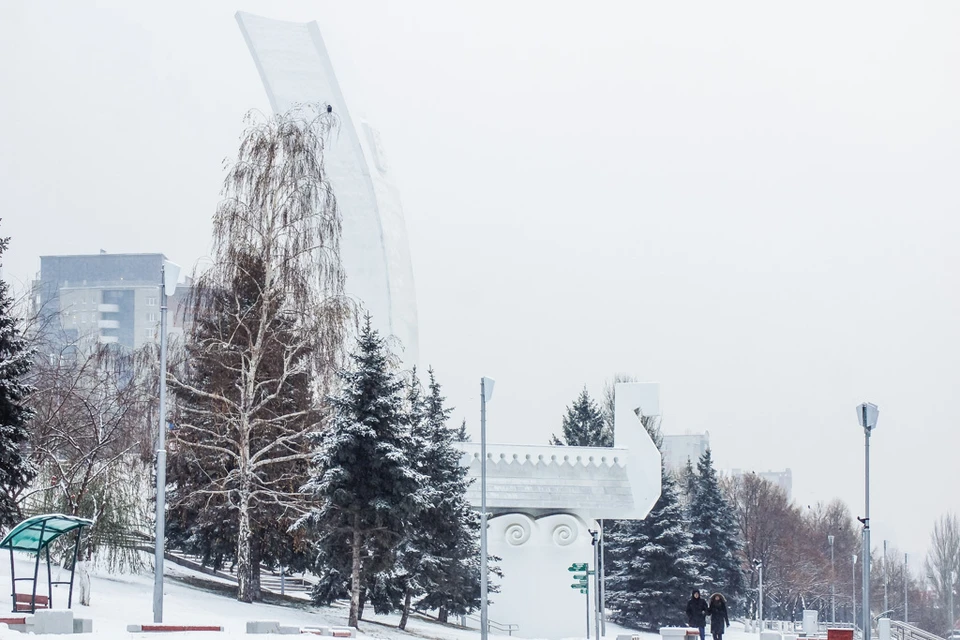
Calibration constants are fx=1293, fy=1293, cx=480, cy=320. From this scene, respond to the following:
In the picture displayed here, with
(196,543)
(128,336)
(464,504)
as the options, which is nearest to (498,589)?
(464,504)

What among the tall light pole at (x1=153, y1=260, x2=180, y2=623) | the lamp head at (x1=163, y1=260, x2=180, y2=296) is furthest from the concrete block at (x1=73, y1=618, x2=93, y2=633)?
the lamp head at (x1=163, y1=260, x2=180, y2=296)

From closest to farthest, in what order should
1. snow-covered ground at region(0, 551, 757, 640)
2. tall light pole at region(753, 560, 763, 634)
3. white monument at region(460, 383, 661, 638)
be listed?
snow-covered ground at region(0, 551, 757, 640), white monument at region(460, 383, 661, 638), tall light pole at region(753, 560, 763, 634)

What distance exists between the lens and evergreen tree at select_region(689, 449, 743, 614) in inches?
2096

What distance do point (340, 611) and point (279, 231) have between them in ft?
32.9

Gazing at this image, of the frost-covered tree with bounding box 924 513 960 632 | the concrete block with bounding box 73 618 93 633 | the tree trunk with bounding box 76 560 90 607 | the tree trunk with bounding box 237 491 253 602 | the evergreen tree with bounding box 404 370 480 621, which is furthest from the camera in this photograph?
the frost-covered tree with bounding box 924 513 960 632

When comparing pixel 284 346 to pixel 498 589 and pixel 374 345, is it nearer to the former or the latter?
pixel 374 345

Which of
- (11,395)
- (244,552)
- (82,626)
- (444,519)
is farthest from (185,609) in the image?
(444,519)

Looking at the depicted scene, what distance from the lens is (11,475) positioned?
22.1 metres

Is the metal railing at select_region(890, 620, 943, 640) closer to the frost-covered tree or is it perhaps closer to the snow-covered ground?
the snow-covered ground

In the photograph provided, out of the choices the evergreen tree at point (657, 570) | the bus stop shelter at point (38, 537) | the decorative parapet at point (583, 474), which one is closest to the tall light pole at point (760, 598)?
the evergreen tree at point (657, 570)

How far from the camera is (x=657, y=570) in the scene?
1877 inches

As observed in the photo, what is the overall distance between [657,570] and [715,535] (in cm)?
694

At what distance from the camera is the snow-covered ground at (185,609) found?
22531mm

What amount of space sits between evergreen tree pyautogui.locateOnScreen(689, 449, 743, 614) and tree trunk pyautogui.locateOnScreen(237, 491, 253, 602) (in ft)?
89.0
